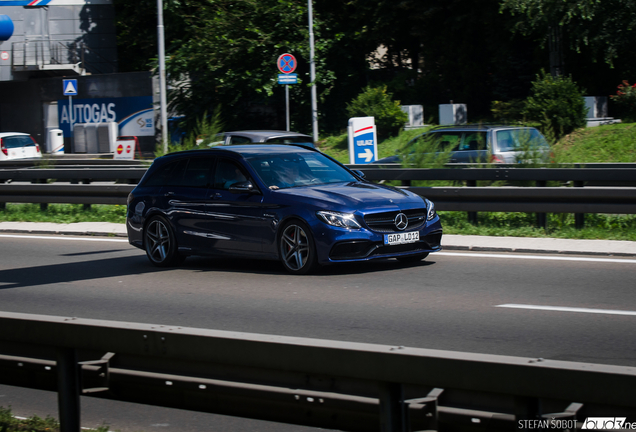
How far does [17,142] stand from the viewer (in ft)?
106

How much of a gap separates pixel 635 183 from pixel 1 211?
13.3 meters

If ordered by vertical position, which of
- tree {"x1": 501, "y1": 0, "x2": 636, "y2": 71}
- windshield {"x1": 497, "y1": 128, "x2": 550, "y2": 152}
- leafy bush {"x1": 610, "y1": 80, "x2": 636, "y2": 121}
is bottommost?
windshield {"x1": 497, "y1": 128, "x2": 550, "y2": 152}

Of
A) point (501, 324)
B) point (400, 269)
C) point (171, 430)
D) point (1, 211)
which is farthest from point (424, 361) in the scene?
point (1, 211)

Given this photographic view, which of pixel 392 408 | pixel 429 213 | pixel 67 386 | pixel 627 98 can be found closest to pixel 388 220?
pixel 429 213

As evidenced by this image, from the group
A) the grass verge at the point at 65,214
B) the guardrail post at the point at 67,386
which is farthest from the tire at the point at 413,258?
the grass verge at the point at 65,214

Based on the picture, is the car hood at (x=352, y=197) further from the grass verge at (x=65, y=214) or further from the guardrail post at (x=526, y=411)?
the grass verge at (x=65, y=214)

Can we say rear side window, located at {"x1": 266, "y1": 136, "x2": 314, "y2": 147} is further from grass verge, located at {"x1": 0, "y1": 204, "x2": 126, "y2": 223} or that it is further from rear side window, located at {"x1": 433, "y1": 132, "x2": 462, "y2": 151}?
grass verge, located at {"x1": 0, "y1": 204, "x2": 126, "y2": 223}

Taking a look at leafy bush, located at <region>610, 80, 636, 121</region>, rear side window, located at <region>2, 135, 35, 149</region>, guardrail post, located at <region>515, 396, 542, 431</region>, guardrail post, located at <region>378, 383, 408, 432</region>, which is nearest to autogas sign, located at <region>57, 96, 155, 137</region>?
rear side window, located at <region>2, 135, 35, 149</region>

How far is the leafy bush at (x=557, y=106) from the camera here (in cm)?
2538

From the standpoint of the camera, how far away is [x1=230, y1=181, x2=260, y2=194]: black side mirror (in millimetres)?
10031

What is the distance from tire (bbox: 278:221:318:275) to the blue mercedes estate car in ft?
0.04

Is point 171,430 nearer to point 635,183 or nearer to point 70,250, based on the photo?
point 70,250

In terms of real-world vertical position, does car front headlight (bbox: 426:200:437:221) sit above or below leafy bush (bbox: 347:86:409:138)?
below

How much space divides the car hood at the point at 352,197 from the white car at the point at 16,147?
24644 millimetres
